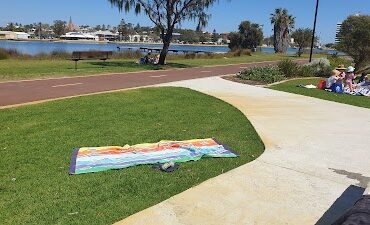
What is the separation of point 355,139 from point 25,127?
257 inches

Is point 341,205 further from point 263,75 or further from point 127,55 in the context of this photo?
point 127,55

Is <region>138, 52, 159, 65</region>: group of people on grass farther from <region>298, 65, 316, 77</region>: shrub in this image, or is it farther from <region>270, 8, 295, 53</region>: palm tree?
<region>270, 8, 295, 53</region>: palm tree

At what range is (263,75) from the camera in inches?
784

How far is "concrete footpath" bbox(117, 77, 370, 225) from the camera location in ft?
14.1

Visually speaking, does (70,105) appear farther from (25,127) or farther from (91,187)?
(91,187)

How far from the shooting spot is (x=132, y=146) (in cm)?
683

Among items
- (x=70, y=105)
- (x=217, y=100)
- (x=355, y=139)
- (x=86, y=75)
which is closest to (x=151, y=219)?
(x=355, y=139)

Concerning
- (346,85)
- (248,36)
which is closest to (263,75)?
(346,85)

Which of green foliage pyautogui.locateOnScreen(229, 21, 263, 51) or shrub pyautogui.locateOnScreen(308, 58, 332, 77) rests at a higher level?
green foliage pyautogui.locateOnScreen(229, 21, 263, 51)

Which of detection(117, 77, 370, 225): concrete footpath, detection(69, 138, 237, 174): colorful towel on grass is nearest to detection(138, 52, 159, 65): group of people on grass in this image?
detection(117, 77, 370, 225): concrete footpath

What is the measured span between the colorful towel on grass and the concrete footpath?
33.3 inches

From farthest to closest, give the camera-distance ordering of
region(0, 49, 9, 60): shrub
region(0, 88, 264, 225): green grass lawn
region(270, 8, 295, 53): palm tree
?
region(270, 8, 295, 53): palm tree → region(0, 49, 9, 60): shrub → region(0, 88, 264, 225): green grass lawn

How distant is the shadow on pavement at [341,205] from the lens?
14.1 ft

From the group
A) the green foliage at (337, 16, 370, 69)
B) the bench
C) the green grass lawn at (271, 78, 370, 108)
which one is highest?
the green foliage at (337, 16, 370, 69)
